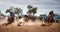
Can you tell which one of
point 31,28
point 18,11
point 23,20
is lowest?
point 31,28

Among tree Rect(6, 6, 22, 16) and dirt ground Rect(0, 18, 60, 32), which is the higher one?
tree Rect(6, 6, 22, 16)

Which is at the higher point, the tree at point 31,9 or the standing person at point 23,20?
the tree at point 31,9

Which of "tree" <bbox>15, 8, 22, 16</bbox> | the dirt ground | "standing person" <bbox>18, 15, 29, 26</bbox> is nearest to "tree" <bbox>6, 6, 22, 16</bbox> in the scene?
"tree" <bbox>15, 8, 22, 16</bbox>

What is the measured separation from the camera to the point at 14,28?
2.73m

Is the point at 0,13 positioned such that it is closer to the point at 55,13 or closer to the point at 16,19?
the point at 16,19

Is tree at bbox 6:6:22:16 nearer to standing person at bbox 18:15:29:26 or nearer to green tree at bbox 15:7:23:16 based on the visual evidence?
green tree at bbox 15:7:23:16

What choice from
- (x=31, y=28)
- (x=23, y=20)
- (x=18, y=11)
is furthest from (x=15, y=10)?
(x=31, y=28)

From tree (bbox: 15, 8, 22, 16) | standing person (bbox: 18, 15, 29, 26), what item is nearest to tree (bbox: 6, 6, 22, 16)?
tree (bbox: 15, 8, 22, 16)

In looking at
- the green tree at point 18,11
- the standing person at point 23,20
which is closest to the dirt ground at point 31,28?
the standing person at point 23,20

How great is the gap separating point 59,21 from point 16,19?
743mm

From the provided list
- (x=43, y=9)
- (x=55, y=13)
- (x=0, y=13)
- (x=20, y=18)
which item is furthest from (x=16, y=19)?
(x=55, y=13)

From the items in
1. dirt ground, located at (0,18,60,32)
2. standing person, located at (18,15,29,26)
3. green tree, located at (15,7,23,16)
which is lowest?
dirt ground, located at (0,18,60,32)

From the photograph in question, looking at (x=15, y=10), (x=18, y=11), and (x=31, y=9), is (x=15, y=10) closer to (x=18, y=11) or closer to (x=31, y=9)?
(x=18, y=11)

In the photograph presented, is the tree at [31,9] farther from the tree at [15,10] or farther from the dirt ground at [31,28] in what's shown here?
the dirt ground at [31,28]
